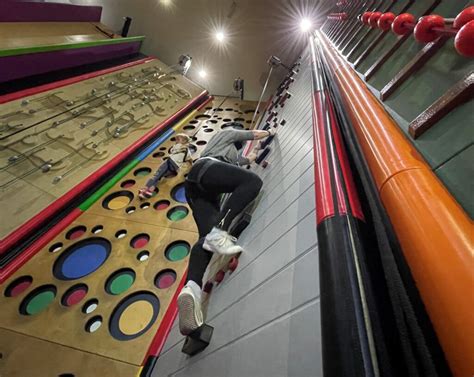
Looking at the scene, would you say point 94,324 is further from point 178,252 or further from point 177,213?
point 177,213

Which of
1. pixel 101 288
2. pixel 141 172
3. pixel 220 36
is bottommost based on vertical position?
pixel 101 288

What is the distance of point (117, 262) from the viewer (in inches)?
89.4

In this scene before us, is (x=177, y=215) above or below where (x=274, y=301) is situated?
above

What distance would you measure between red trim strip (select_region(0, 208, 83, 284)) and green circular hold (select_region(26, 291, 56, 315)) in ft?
1.15

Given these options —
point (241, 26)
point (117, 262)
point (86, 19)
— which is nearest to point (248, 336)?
point (117, 262)

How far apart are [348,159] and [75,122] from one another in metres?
3.78

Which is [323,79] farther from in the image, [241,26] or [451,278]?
[241,26]

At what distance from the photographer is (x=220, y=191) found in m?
1.81

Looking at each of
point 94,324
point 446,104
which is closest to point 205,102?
point 94,324

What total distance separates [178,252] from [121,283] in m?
0.55

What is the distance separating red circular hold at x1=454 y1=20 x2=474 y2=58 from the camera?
0.46 metres

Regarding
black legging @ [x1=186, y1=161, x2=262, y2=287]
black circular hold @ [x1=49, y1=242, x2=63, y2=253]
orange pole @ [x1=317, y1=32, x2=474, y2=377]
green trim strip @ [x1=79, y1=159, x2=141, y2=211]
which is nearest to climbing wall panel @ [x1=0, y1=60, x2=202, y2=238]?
green trim strip @ [x1=79, y1=159, x2=141, y2=211]

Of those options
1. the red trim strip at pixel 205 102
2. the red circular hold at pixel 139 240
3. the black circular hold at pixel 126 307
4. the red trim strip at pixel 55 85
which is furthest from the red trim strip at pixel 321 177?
the red trim strip at pixel 205 102

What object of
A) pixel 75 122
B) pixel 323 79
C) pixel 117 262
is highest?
pixel 75 122
